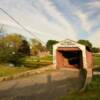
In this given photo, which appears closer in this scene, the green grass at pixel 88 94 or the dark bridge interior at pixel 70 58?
the green grass at pixel 88 94

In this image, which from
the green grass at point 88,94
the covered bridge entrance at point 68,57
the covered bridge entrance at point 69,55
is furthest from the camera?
the covered bridge entrance at point 68,57

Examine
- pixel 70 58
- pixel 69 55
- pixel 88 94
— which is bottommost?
pixel 88 94

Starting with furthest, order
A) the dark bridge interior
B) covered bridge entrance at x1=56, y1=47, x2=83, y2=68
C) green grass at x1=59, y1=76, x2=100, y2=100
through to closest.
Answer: the dark bridge interior, covered bridge entrance at x1=56, y1=47, x2=83, y2=68, green grass at x1=59, y1=76, x2=100, y2=100

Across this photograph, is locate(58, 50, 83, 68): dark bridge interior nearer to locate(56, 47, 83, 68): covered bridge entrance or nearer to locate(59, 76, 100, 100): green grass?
locate(56, 47, 83, 68): covered bridge entrance

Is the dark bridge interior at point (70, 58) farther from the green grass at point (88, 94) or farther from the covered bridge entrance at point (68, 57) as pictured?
the green grass at point (88, 94)

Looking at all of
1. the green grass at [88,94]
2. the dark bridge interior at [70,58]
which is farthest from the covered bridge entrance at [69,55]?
the green grass at [88,94]

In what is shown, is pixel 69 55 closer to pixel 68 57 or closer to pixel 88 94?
pixel 68 57

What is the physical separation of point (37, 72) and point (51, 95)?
39.5ft

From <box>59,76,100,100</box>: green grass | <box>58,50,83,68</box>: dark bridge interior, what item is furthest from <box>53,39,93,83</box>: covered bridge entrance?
<box>59,76,100,100</box>: green grass

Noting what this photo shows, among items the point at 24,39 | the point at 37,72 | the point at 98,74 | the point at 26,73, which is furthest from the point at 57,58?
the point at 24,39

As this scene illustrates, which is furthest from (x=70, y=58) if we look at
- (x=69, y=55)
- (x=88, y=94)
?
(x=88, y=94)

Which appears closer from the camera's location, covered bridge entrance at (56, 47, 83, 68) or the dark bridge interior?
covered bridge entrance at (56, 47, 83, 68)

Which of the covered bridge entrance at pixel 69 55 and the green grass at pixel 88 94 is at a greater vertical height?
the covered bridge entrance at pixel 69 55

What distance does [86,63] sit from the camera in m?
30.7
